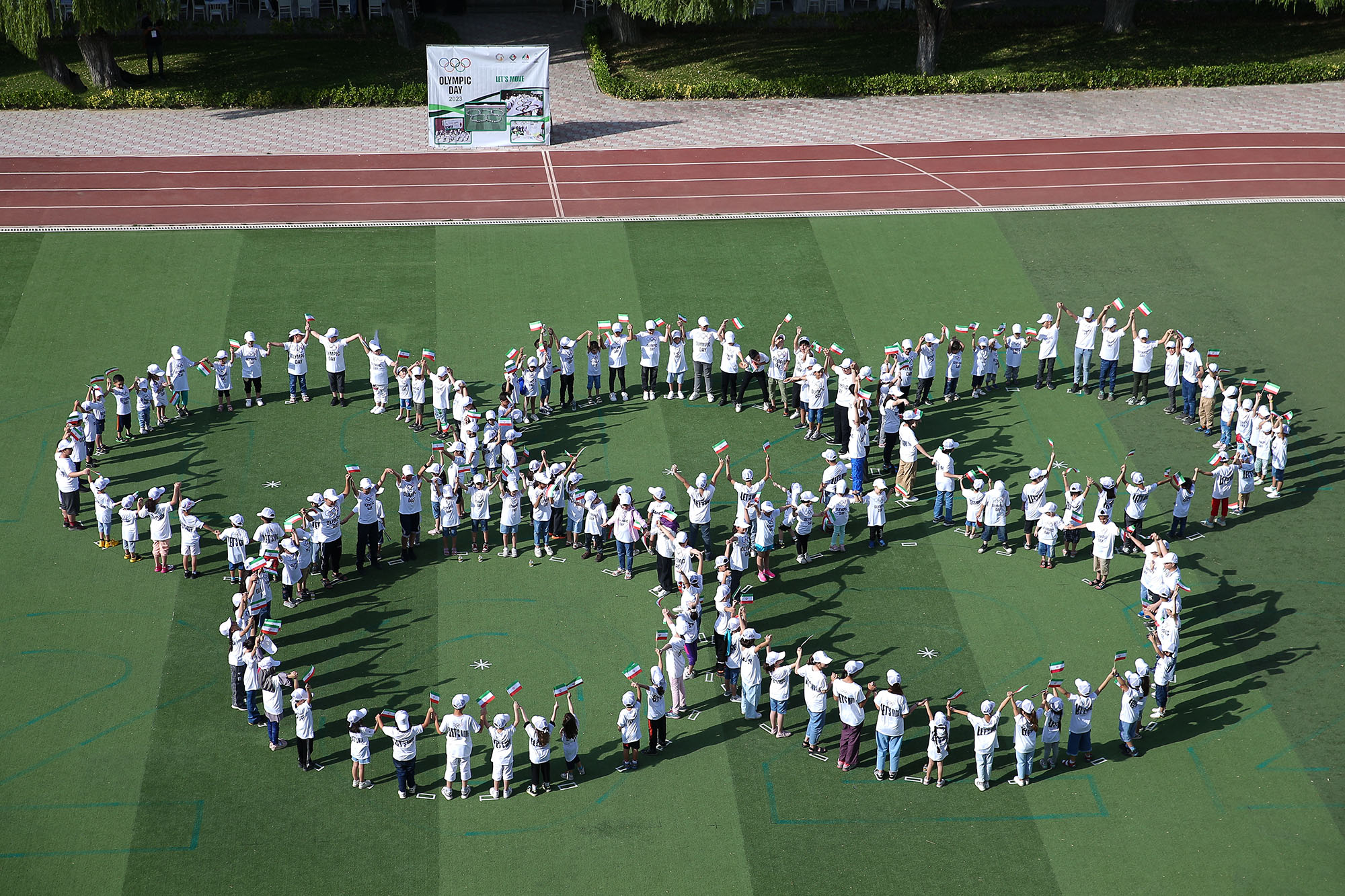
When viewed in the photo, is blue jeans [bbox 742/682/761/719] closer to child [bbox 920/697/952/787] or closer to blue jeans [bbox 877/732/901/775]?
blue jeans [bbox 877/732/901/775]

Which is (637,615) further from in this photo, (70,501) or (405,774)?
(70,501)

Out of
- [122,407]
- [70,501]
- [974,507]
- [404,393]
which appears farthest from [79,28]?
[974,507]

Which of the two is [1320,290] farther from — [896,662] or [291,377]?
[291,377]

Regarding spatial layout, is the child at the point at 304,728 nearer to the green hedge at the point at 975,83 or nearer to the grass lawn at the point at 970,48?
the green hedge at the point at 975,83

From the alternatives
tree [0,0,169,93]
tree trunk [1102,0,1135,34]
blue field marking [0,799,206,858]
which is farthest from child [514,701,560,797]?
tree trunk [1102,0,1135,34]

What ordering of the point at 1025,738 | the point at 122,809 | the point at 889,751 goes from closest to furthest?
1. the point at 122,809
2. the point at 1025,738
3. the point at 889,751

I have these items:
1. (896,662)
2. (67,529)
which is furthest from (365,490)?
(896,662)
